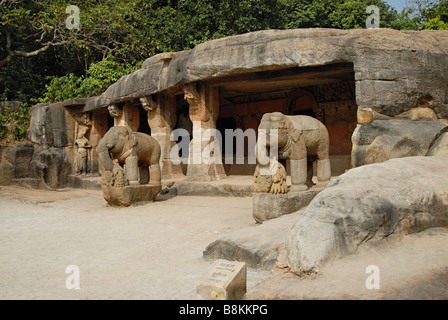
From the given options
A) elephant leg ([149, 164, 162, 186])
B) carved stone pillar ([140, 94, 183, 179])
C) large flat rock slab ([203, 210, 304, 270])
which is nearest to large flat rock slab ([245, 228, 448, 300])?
large flat rock slab ([203, 210, 304, 270])

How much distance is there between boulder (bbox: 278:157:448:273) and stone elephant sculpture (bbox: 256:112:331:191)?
1794 millimetres

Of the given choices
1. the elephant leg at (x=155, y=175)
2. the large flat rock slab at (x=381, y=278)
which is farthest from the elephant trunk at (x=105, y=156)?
the large flat rock slab at (x=381, y=278)

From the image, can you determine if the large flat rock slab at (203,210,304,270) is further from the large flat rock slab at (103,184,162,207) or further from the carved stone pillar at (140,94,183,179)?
the carved stone pillar at (140,94,183,179)

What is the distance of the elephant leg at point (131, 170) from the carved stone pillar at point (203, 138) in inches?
82.0

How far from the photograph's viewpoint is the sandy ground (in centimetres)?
327

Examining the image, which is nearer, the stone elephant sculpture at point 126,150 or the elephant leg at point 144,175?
the stone elephant sculpture at point 126,150

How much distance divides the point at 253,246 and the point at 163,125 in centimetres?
831

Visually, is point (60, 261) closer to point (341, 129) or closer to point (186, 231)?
point (186, 231)

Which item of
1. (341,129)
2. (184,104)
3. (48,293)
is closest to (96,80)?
(184,104)

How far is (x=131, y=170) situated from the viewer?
326 inches

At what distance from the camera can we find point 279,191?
539cm

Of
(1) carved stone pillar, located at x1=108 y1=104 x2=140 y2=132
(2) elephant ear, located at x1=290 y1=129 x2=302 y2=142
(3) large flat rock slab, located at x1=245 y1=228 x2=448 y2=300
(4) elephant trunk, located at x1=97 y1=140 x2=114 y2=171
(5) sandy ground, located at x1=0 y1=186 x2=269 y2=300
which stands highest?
(1) carved stone pillar, located at x1=108 y1=104 x2=140 y2=132

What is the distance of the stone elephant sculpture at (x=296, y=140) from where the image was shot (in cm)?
566

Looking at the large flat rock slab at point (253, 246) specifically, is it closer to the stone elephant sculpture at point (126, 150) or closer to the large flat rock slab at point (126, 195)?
the large flat rock slab at point (126, 195)
